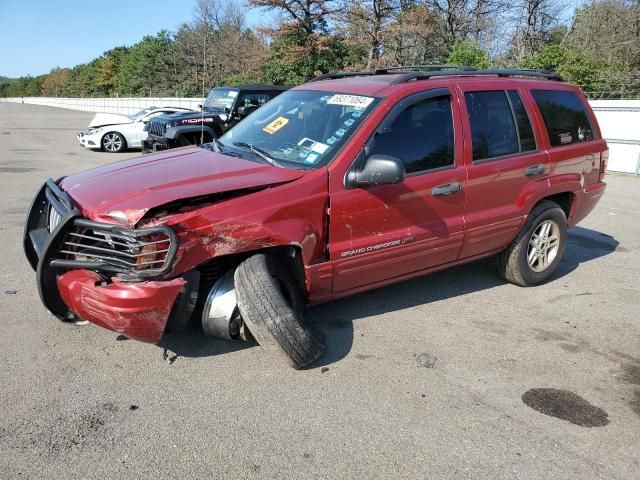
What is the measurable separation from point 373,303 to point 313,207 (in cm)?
139

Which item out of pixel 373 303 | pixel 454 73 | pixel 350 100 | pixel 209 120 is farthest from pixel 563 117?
pixel 209 120

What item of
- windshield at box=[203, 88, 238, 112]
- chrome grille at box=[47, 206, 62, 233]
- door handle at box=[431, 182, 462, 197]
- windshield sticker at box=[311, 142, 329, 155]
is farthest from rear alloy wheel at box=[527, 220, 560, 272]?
windshield at box=[203, 88, 238, 112]

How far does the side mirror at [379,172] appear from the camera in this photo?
3594 mm

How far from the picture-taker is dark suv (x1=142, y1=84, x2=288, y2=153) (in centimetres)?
1218

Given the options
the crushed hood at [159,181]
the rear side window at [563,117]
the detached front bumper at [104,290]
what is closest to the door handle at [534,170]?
the rear side window at [563,117]

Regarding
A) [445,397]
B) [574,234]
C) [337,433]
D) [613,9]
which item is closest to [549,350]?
[445,397]

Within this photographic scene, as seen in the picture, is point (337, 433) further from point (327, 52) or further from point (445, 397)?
point (327, 52)

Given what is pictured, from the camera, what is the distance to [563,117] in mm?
Result: 5207

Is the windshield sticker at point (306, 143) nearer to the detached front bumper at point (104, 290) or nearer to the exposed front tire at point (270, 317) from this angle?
the exposed front tire at point (270, 317)

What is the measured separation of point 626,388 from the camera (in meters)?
3.52

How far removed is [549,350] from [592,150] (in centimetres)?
244

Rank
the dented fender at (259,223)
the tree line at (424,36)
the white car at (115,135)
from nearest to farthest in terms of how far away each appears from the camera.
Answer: the dented fender at (259,223), the white car at (115,135), the tree line at (424,36)

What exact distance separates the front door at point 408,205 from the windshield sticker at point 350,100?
220 millimetres

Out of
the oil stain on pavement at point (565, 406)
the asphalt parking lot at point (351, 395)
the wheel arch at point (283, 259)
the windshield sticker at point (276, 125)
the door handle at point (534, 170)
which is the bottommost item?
the oil stain on pavement at point (565, 406)
